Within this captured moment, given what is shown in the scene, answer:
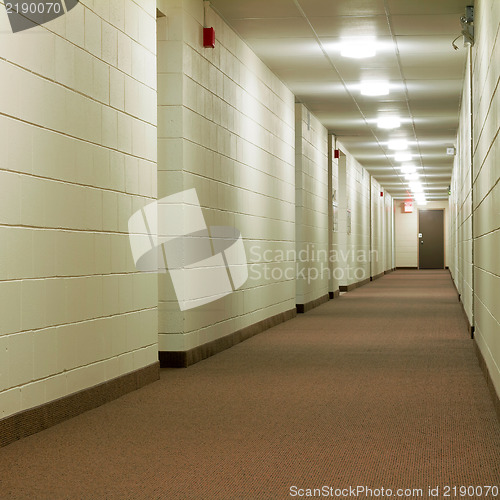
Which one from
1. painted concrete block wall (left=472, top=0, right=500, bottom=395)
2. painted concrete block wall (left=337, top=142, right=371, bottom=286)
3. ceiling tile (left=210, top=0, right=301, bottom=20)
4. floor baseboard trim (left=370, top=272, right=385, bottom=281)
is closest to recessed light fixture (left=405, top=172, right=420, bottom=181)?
painted concrete block wall (left=337, top=142, right=371, bottom=286)

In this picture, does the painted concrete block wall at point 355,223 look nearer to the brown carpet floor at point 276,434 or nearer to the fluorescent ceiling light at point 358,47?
the fluorescent ceiling light at point 358,47

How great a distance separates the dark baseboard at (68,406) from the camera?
3908 mm

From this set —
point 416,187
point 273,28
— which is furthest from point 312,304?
point 416,187

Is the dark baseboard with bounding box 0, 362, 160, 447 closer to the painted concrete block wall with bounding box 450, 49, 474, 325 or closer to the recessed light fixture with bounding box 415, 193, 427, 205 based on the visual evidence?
the painted concrete block wall with bounding box 450, 49, 474, 325

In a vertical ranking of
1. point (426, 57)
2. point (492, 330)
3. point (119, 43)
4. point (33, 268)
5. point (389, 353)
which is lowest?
point (389, 353)

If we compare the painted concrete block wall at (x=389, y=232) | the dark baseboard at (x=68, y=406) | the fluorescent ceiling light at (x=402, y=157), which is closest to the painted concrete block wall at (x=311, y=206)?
the fluorescent ceiling light at (x=402, y=157)

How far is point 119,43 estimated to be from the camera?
208 inches

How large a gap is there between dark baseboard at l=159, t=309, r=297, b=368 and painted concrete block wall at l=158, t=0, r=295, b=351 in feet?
0.18

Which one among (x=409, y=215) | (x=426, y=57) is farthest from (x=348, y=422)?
(x=409, y=215)

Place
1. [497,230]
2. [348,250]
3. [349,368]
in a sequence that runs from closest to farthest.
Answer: [497,230] < [349,368] < [348,250]

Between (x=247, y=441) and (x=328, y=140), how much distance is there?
11300 mm

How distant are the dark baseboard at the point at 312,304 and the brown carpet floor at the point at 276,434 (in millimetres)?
4648

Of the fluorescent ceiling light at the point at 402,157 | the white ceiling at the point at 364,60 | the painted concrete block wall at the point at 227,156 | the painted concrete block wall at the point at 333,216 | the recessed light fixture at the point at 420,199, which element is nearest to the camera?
the painted concrete block wall at the point at 227,156

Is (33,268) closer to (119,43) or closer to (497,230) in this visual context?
(119,43)
